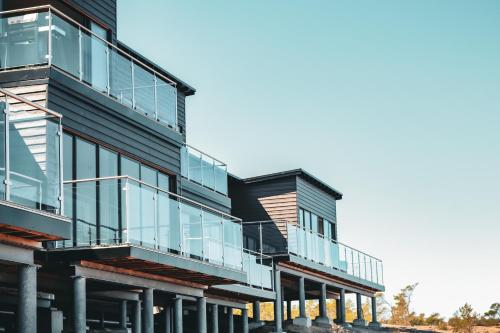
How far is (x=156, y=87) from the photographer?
2264 cm

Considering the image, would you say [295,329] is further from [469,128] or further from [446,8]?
[469,128]

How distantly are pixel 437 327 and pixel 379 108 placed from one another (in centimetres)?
1045

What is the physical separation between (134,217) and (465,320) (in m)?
27.4

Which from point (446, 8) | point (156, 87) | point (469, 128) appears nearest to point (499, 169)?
point (469, 128)

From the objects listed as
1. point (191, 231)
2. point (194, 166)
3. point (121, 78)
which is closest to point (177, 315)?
point (191, 231)

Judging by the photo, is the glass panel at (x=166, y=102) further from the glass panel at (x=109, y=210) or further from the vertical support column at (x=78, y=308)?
the vertical support column at (x=78, y=308)

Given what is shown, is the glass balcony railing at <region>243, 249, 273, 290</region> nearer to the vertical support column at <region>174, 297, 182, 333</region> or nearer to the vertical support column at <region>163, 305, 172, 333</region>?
the vertical support column at <region>163, 305, 172, 333</region>

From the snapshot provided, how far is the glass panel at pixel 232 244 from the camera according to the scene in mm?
22484

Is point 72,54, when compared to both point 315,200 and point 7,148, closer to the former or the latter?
point 7,148

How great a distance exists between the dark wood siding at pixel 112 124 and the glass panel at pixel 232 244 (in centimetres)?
193

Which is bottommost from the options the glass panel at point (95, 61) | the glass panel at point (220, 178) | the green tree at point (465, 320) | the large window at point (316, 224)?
the green tree at point (465, 320)

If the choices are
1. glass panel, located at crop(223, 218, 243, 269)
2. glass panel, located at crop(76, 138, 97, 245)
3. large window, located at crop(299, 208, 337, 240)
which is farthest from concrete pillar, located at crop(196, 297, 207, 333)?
large window, located at crop(299, 208, 337, 240)

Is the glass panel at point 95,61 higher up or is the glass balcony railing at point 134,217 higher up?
the glass panel at point 95,61

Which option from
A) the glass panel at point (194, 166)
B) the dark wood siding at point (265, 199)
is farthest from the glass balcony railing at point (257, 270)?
the dark wood siding at point (265, 199)
